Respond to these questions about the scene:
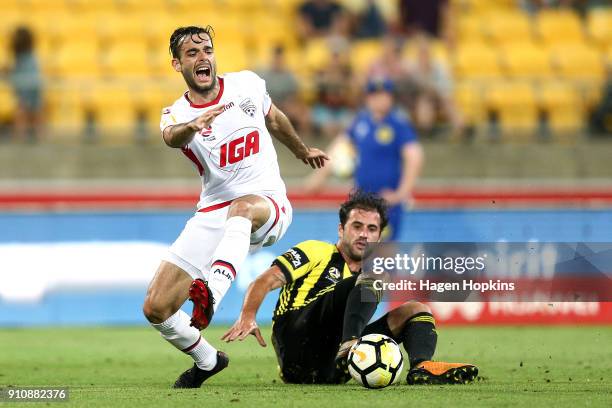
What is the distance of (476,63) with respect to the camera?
58.8 feet

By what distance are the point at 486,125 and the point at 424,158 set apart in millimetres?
998

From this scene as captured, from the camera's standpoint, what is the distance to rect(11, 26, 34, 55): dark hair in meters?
15.2

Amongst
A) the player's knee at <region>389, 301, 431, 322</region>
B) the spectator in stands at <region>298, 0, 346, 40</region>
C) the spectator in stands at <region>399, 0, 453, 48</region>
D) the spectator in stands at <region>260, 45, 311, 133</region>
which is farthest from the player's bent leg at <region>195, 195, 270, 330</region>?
the spectator in stands at <region>298, 0, 346, 40</region>

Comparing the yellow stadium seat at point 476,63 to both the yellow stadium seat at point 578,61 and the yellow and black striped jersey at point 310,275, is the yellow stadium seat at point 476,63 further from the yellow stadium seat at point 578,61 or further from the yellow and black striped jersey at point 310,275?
the yellow and black striped jersey at point 310,275

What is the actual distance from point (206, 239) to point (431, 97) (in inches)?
332

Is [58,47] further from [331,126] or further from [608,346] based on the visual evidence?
[608,346]

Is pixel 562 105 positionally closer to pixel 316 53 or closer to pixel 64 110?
Result: pixel 316 53

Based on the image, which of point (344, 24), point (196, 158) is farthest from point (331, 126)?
point (196, 158)

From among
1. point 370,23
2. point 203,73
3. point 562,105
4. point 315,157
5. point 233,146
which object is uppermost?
point 370,23

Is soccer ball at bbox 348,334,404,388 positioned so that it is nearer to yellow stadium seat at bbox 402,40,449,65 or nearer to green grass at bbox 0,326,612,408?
green grass at bbox 0,326,612,408

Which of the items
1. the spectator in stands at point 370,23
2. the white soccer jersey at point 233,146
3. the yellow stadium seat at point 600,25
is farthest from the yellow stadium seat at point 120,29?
the white soccer jersey at point 233,146

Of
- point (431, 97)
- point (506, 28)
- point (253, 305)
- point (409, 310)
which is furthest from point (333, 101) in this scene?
point (253, 305)

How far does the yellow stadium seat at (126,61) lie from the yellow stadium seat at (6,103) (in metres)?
1.76

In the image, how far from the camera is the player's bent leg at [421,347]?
704cm
